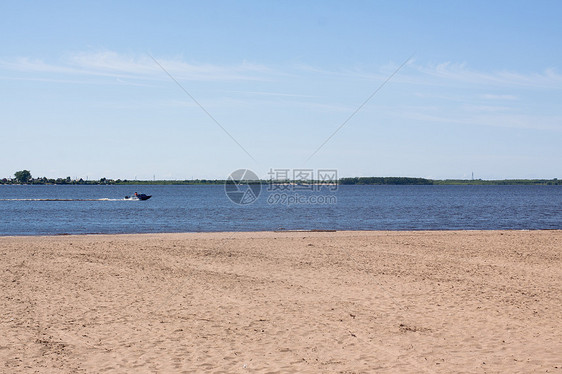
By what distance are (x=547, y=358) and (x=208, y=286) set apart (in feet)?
29.9

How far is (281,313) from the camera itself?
12.1 metres

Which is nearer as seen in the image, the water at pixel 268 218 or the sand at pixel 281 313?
the sand at pixel 281 313

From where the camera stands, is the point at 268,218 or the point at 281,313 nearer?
the point at 281,313

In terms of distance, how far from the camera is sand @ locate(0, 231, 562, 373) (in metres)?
8.95

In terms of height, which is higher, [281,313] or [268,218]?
[281,313]

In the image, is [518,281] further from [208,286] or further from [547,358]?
[208,286]

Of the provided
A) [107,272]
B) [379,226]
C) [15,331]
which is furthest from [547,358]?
[379,226]

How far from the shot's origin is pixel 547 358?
8961 millimetres

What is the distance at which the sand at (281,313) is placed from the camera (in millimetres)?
8953

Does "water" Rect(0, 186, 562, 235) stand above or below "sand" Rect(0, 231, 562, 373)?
below

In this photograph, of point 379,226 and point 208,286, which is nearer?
point 208,286

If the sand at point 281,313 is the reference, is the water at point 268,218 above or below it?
below

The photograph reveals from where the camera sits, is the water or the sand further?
the water

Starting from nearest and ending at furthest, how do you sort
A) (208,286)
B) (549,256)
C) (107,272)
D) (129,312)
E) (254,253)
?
(129,312) → (208,286) → (107,272) → (549,256) → (254,253)
